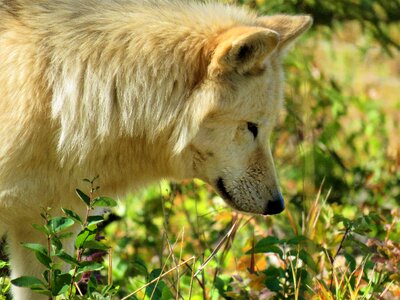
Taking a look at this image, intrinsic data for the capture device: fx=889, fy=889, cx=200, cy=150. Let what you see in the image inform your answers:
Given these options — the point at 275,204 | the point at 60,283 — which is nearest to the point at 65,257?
the point at 60,283

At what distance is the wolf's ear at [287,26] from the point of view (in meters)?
4.31

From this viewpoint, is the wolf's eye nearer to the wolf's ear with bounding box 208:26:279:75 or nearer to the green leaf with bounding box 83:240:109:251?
the wolf's ear with bounding box 208:26:279:75

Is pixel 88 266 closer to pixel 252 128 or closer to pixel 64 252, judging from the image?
pixel 64 252

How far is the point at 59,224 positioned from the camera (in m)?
3.24

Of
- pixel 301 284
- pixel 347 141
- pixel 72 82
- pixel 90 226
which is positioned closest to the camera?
pixel 90 226

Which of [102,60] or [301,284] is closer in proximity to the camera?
[102,60]

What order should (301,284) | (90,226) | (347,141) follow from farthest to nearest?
1. (347,141)
2. (301,284)
3. (90,226)

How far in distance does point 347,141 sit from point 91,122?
137 inches

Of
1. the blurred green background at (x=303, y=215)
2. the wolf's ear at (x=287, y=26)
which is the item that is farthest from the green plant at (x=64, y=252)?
the wolf's ear at (x=287, y=26)

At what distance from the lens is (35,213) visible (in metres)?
3.91

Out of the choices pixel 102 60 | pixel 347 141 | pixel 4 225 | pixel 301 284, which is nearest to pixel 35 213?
pixel 4 225

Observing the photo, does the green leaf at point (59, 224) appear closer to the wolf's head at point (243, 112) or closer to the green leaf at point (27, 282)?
the green leaf at point (27, 282)

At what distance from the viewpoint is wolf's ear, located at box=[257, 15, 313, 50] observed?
4.31m

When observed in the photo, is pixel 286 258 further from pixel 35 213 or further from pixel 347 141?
pixel 347 141
